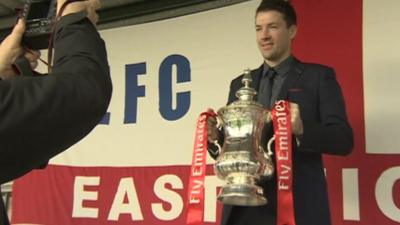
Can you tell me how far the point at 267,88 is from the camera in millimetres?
1608

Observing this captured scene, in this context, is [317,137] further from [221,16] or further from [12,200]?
[12,200]

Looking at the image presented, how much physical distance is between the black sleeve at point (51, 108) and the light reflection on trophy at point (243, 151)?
85cm

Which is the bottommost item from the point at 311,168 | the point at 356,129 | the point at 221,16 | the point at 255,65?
the point at 311,168

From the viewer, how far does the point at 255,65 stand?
240cm

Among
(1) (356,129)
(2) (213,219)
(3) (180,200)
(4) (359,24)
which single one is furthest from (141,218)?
(4) (359,24)

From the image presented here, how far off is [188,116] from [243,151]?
1116 mm

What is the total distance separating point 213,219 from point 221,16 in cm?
91

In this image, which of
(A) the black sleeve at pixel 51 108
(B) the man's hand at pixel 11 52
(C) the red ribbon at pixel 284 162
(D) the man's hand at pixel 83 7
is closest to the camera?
(A) the black sleeve at pixel 51 108

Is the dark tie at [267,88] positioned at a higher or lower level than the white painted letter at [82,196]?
higher

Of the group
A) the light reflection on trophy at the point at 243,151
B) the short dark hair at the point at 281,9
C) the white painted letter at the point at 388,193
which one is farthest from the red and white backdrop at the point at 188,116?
the light reflection on trophy at the point at 243,151

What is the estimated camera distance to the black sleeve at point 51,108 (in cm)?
56

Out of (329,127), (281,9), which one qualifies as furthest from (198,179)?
(281,9)

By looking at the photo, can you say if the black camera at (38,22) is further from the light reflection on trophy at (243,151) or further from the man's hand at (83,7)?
the light reflection on trophy at (243,151)

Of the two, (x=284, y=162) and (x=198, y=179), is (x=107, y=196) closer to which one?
(x=198, y=179)
